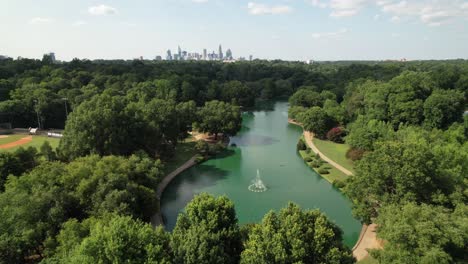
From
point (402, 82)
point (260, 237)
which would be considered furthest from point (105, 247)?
point (402, 82)

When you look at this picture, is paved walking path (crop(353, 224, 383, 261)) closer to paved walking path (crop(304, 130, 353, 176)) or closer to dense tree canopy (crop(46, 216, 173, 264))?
dense tree canopy (crop(46, 216, 173, 264))

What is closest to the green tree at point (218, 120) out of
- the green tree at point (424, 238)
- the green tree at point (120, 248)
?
the green tree at point (424, 238)

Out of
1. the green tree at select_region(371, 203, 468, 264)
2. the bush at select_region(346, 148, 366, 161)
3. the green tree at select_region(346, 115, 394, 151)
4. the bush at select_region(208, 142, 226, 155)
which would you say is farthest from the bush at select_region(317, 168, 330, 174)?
the green tree at select_region(371, 203, 468, 264)

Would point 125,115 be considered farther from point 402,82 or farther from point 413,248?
point 402,82

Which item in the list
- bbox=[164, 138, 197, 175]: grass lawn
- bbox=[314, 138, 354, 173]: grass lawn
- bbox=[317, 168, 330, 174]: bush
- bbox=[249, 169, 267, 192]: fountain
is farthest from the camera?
bbox=[314, 138, 354, 173]: grass lawn

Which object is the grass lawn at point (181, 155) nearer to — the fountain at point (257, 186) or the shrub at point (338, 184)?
the fountain at point (257, 186)
